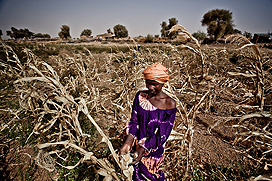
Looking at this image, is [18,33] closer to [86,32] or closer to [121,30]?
[86,32]

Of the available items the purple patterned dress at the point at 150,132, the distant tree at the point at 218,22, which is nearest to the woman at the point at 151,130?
the purple patterned dress at the point at 150,132

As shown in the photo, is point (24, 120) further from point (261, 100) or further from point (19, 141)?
point (261, 100)

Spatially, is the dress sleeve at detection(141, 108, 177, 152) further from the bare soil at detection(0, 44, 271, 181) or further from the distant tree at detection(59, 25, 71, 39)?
the distant tree at detection(59, 25, 71, 39)

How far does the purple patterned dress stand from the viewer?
1.37 m

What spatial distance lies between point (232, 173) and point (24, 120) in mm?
4018

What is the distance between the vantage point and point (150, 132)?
1410mm

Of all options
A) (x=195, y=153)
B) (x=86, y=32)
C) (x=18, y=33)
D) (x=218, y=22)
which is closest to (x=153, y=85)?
(x=195, y=153)

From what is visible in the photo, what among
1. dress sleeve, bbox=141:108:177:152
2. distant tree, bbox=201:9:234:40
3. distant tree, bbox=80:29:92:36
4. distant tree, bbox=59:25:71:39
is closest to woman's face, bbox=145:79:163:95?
dress sleeve, bbox=141:108:177:152

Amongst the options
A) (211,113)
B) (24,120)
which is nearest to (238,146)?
(211,113)

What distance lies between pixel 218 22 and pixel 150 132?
1439 inches

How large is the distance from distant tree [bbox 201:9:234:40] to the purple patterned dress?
33.1 m

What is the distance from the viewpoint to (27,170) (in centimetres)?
195

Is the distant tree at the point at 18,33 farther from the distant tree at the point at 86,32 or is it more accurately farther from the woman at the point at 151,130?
the woman at the point at 151,130

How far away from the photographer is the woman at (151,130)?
1.36m
